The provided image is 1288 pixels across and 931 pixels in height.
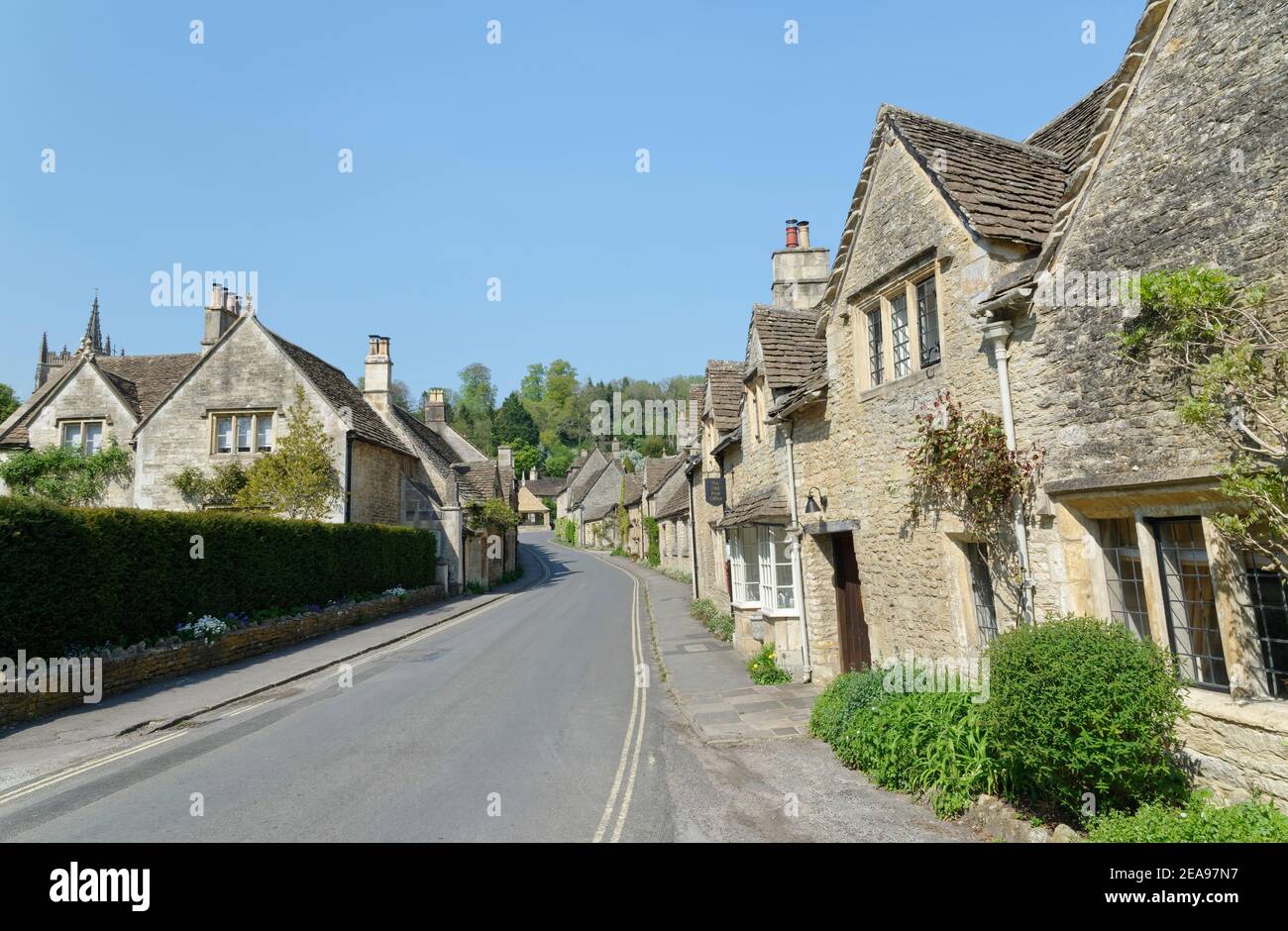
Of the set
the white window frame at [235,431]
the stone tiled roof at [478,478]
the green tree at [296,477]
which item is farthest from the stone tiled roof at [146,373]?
the stone tiled roof at [478,478]

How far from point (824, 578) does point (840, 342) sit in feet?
14.0

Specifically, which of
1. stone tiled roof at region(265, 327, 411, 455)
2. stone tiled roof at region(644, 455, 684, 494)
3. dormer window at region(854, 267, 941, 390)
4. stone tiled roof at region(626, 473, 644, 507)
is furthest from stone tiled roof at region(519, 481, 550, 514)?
dormer window at region(854, 267, 941, 390)

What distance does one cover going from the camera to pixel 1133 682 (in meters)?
5.10

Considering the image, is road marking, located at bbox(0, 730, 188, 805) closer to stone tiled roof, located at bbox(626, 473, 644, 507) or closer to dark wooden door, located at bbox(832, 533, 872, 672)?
dark wooden door, located at bbox(832, 533, 872, 672)

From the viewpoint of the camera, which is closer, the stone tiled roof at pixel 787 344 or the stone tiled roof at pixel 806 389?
the stone tiled roof at pixel 806 389

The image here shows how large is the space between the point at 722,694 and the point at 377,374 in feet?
90.0

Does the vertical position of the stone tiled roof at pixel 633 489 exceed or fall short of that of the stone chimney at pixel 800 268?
it falls short

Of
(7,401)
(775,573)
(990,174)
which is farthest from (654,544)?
(7,401)

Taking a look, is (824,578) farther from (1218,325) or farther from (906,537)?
(1218,325)

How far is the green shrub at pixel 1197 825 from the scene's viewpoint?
4.38 m

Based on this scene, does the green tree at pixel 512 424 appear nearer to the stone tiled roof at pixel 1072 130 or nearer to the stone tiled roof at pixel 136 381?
the stone tiled roof at pixel 136 381

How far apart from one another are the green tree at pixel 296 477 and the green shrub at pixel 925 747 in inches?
879

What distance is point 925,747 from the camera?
7.03 metres
